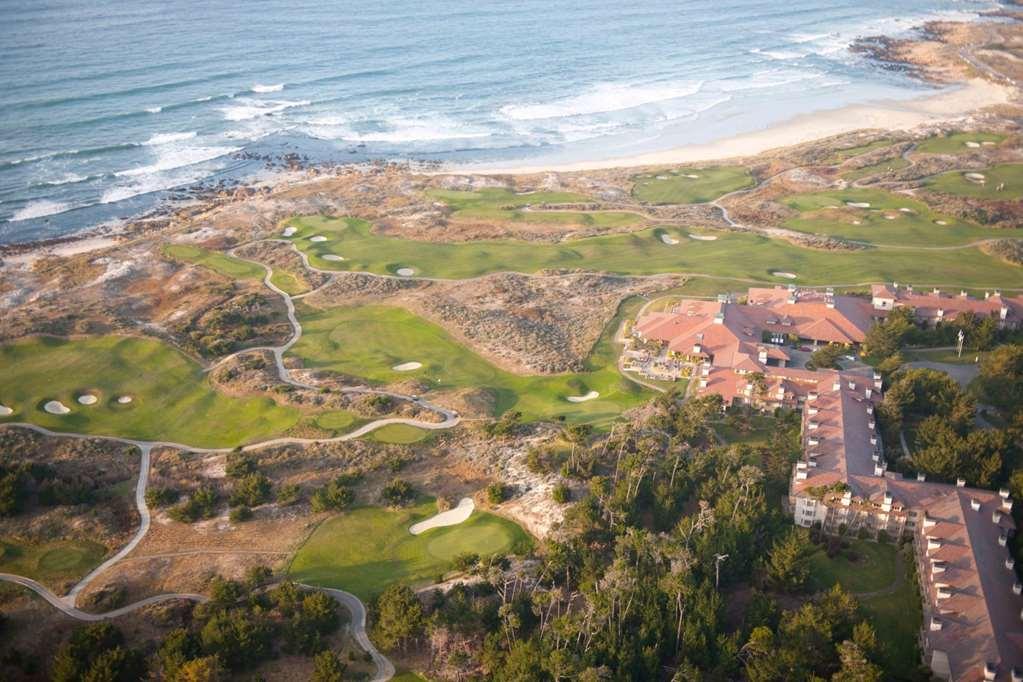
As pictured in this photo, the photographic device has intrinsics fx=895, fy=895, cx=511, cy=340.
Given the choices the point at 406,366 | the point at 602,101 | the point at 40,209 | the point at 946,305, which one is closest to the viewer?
the point at 406,366

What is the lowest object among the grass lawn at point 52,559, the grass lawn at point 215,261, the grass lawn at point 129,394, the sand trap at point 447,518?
the sand trap at point 447,518

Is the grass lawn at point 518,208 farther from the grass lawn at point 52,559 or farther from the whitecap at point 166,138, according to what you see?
the grass lawn at point 52,559

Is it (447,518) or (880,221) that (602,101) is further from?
(447,518)

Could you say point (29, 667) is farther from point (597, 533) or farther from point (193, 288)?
point (193, 288)

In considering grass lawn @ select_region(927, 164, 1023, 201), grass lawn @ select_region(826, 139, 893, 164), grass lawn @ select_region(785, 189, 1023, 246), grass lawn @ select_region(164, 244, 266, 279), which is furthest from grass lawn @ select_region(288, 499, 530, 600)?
grass lawn @ select_region(826, 139, 893, 164)

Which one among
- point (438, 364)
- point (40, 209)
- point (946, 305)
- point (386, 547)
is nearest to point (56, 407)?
point (438, 364)

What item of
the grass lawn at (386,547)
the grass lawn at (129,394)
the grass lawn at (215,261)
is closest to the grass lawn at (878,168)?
the grass lawn at (215,261)
